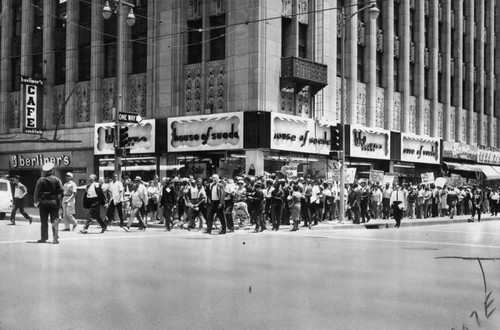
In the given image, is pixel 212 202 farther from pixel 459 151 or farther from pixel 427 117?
pixel 459 151

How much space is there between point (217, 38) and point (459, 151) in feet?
71.2

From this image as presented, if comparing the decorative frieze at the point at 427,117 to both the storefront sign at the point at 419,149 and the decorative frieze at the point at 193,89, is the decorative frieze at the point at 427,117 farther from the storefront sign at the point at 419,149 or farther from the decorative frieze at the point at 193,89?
the decorative frieze at the point at 193,89

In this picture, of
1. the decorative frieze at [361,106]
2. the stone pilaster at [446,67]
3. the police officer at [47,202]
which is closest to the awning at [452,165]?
the stone pilaster at [446,67]

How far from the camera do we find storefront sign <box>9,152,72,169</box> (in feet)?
118

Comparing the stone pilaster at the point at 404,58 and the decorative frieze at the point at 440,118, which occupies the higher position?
the stone pilaster at the point at 404,58

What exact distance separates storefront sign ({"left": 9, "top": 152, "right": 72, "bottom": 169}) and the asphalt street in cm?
2219

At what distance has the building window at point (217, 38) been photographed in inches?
1180

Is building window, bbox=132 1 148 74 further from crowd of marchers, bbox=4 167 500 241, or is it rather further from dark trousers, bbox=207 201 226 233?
dark trousers, bbox=207 201 226 233

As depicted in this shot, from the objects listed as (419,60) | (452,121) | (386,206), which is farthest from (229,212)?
(452,121)

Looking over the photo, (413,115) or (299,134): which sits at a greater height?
(413,115)

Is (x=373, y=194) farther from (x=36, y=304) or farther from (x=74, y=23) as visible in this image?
(x=36, y=304)

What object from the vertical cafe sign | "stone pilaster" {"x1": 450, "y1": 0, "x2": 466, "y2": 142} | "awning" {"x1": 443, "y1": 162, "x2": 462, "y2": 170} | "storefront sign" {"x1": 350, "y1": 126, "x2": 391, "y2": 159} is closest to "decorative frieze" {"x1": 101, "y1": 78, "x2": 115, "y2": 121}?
the vertical cafe sign

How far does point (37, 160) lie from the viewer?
37.3m

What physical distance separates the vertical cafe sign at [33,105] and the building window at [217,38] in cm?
1090
